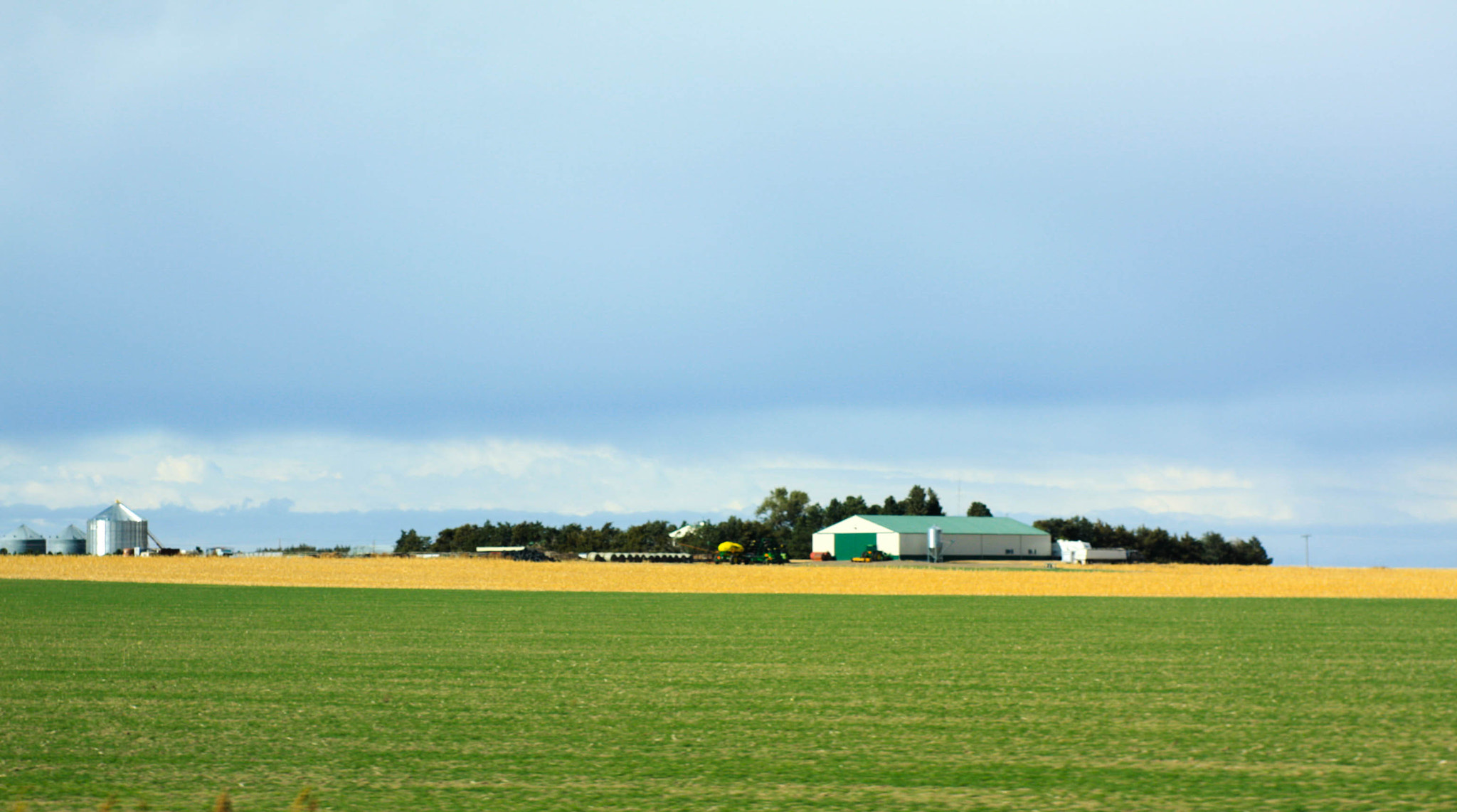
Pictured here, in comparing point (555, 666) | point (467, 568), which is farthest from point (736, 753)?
point (467, 568)

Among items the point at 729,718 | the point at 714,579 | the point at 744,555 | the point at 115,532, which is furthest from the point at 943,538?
the point at 729,718

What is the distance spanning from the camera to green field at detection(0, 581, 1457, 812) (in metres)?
7.43

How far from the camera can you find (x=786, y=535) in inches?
5433

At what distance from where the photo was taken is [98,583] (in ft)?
157

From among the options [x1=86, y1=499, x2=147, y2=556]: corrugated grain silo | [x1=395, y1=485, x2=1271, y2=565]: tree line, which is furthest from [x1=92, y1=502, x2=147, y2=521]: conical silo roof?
[x1=395, y1=485, x2=1271, y2=565]: tree line

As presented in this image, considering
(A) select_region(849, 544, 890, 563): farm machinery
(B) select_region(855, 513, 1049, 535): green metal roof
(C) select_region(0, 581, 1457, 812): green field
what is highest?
(B) select_region(855, 513, 1049, 535): green metal roof

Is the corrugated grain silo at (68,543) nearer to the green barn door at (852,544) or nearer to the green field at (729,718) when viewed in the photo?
the green barn door at (852,544)

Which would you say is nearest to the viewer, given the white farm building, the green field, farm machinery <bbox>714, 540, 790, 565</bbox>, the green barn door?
the green field

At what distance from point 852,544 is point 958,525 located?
10.5 m

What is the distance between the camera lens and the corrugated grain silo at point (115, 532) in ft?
331

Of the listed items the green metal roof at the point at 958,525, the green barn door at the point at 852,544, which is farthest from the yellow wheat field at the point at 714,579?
the green barn door at the point at 852,544

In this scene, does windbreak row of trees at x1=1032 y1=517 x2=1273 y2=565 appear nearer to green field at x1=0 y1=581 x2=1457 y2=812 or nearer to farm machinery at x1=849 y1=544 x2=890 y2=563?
farm machinery at x1=849 y1=544 x2=890 y2=563

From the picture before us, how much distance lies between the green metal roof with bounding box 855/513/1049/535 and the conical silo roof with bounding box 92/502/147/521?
214 feet

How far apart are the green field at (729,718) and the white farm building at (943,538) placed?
90.6 meters
